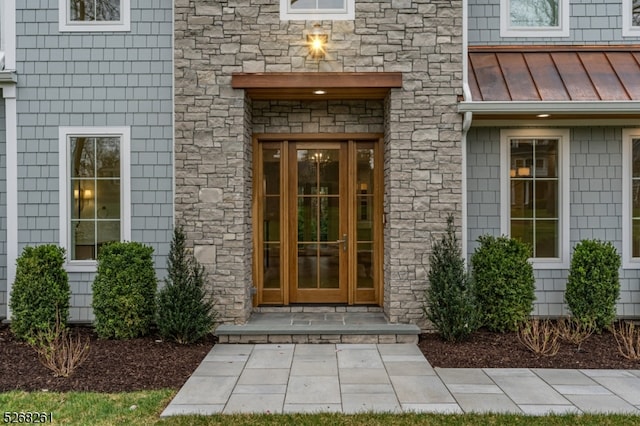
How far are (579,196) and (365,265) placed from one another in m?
3.05

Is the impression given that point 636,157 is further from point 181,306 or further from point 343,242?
point 181,306

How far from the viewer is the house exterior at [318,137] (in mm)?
6145

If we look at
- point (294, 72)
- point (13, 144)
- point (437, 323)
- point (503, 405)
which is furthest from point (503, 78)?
point (13, 144)

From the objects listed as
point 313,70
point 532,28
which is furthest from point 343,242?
point 532,28

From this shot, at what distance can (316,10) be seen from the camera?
6.22 meters

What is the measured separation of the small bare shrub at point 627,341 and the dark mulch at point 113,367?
4.55m

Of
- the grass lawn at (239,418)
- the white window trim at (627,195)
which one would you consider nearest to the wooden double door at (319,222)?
the grass lawn at (239,418)

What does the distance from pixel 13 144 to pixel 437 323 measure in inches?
228

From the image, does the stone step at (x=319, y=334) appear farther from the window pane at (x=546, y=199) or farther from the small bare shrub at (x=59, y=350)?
the window pane at (x=546, y=199)

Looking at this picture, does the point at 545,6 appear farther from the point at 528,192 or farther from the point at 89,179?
the point at 89,179

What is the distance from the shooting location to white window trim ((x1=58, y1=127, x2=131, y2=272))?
6496 mm

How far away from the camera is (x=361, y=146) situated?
692 cm

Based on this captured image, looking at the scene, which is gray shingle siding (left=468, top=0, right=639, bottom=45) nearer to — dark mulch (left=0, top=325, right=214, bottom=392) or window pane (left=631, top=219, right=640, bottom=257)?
window pane (left=631, top=219, right=640, bottom=257)

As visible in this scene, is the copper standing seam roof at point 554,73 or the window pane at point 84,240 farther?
the window pane at point 84,240
